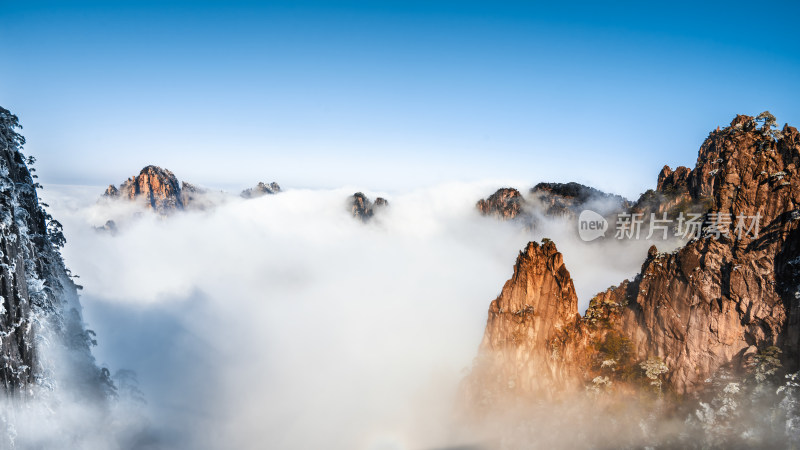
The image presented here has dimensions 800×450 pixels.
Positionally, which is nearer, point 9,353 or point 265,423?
point 9,353

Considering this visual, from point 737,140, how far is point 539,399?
41915 mm

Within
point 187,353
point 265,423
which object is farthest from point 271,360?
point 265,423

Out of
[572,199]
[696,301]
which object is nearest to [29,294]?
[696,301]

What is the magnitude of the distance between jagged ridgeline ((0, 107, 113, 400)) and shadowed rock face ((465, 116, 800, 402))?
5386cm

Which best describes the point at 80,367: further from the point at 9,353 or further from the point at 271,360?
the point at 271,360

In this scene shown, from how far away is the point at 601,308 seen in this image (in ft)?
174

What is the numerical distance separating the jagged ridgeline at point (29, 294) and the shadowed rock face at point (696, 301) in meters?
53.9

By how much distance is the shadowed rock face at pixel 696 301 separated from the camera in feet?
125

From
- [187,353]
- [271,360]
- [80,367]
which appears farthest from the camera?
[271,360]

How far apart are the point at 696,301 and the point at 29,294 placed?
6281 centimetres

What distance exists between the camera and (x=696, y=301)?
140ft

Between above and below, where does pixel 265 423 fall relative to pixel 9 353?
below

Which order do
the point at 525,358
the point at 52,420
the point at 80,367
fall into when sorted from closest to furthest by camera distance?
the point at 52,420, the point at 80,367, the point at 525,358

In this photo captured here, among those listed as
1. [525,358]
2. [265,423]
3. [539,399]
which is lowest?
[265,423]
